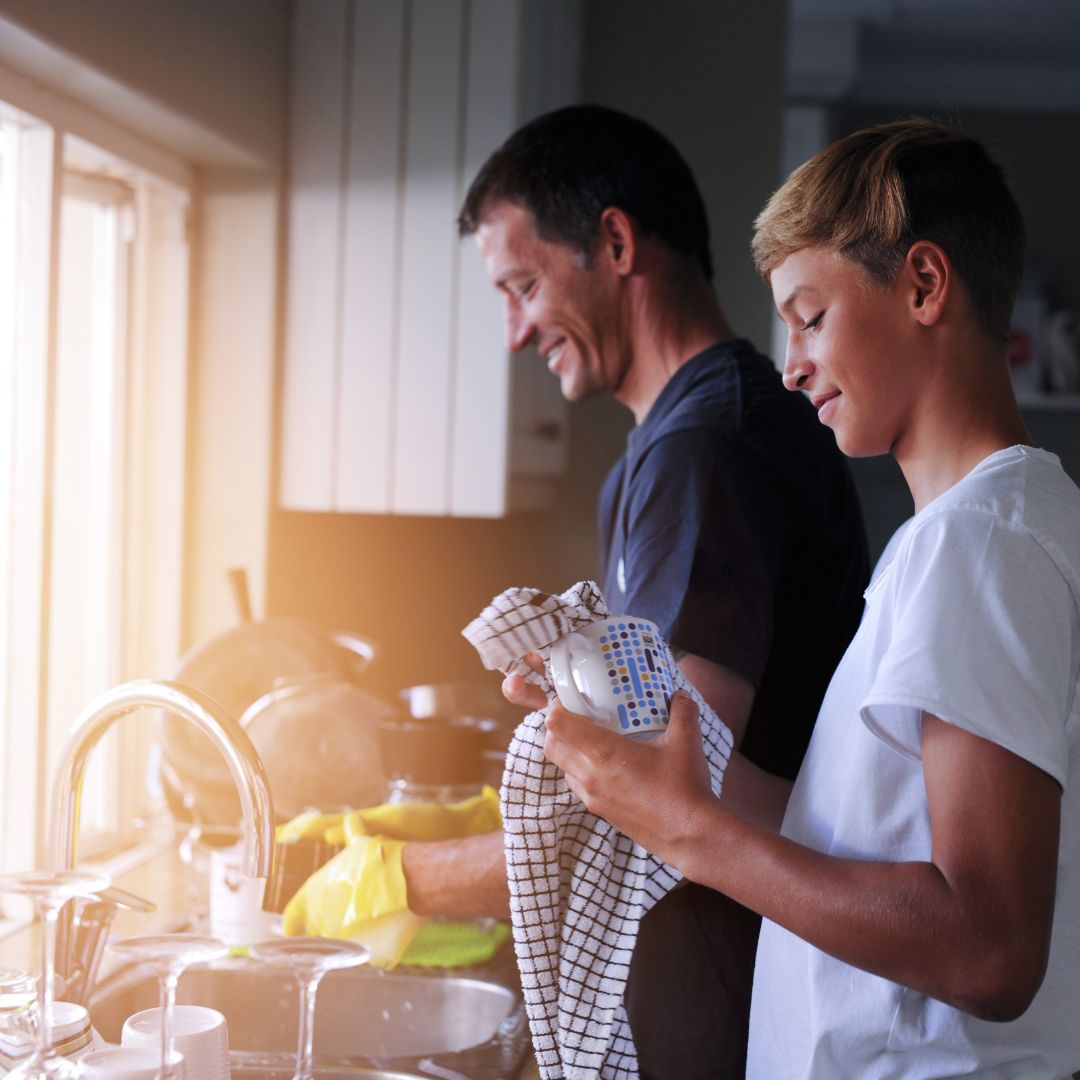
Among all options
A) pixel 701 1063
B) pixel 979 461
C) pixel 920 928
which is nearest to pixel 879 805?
pixel 920 928

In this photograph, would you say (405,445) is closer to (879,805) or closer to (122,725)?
(122,725)

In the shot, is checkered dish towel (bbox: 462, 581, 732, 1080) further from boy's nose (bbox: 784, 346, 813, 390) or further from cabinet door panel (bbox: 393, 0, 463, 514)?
cabinet door panel (bbox: 393, 0, 463, 514)

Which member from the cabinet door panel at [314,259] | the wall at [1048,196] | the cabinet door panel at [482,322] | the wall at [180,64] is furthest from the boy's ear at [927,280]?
the wall at [1048,196]

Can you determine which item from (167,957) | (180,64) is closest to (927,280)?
(167,957)

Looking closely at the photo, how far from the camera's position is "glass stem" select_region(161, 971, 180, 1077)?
0.81 m

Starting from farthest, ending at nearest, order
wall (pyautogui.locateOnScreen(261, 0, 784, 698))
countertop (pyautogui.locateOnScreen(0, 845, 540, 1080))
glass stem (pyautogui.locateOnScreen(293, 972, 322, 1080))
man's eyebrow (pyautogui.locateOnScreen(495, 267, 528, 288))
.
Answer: wall (pyautogui.locateOnScreen(261, 0, 784, 698)) < man's eyebrow (pyautogui.locateOnScreen(495, 267, 528, 288)) < countertop (pyautogui.locateOnScreen(0, 845, 540, 1080)) < glass stem (pyautogui.locateOnScreen(293, 972, 322, 1080))

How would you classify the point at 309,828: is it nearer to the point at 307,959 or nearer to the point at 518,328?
the point at 307,959

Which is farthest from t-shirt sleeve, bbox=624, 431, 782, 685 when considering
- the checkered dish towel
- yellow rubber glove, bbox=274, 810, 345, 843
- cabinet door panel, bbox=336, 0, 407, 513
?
cabinet door panel, bbox=336, 0, 407, 513

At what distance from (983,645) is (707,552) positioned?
0.40 metres

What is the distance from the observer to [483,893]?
117 cm

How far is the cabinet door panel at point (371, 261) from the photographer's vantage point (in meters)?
1.94

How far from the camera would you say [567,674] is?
868 mm

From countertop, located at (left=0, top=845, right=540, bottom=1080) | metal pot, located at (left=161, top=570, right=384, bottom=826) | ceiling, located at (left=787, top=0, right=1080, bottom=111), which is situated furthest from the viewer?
ceiling, located at (left=787, top=0, right=1080, bottom=111)

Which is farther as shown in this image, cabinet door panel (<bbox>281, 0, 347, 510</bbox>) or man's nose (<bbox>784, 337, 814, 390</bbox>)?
cabinet door panel (<bbox>281, 0, 347, 510</bbox>)
